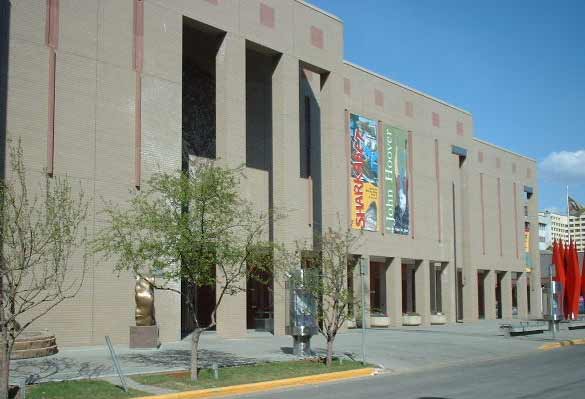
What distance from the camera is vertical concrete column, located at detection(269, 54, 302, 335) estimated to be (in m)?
33.6

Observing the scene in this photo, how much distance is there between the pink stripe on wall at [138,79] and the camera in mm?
28062

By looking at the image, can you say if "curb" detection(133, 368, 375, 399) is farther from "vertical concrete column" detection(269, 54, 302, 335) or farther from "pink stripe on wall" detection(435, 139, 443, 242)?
"pink stripe on wall" detection(435, 139, 443, 242)

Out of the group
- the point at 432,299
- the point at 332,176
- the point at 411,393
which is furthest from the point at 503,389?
the point at 432,299

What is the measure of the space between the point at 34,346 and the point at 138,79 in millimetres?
11003

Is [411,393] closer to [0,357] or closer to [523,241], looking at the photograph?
[0,357]

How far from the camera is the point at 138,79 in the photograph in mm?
28438

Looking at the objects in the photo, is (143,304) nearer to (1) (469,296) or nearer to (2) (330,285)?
(2) (330,285)

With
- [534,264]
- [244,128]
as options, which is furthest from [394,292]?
[534,264]

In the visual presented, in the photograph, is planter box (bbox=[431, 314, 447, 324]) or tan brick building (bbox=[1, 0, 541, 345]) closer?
tan brick building (bbox=[1, 0, 541, 345])

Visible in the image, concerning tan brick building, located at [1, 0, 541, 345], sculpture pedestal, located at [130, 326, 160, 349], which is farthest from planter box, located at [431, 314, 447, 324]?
sculpture pedestal, located at [130, 326, 160, 349]

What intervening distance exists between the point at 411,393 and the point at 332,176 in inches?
823

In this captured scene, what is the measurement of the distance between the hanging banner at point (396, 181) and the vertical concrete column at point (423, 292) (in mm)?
2919

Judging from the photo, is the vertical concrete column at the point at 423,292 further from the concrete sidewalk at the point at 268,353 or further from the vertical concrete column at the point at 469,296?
the concrete sidewalk at the point at 268,353

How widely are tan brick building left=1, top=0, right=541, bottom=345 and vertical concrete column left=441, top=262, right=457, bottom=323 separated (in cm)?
13
